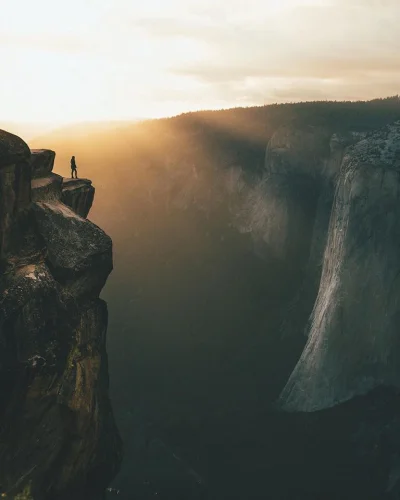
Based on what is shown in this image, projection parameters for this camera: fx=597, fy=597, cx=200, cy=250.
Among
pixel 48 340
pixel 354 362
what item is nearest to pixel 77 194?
pixel 48 340

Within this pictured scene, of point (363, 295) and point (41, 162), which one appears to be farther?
point (363, 295)

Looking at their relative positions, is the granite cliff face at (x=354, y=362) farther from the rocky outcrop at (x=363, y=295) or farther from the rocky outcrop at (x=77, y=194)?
the rocky outcrop at (x=77, y=194)

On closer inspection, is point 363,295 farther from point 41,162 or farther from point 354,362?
point 41,162

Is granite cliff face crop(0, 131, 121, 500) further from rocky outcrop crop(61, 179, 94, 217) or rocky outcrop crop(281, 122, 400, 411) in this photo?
rocky outcrop crop(281, 122, 400, 411)

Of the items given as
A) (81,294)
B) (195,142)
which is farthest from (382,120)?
(81,294)

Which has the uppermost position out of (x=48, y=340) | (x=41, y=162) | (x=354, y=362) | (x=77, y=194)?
(x=41, y=162)

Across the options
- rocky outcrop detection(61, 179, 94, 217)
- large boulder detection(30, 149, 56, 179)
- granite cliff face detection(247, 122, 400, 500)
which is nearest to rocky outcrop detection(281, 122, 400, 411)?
granite cliff face detection(247, 122, 400, 500)
